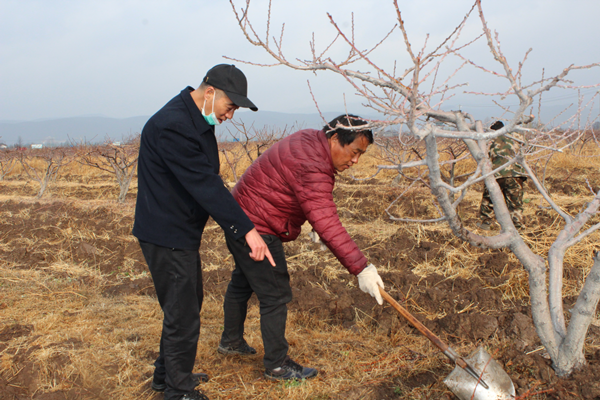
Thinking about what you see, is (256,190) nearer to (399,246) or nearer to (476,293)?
(476,293)

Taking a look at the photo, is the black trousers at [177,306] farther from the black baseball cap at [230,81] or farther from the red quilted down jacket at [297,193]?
the black baseball cap at [230,81]

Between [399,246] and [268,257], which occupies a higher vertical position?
[268,257]

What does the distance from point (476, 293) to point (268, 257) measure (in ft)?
7.43

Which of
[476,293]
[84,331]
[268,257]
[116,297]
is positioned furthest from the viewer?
[116,297]

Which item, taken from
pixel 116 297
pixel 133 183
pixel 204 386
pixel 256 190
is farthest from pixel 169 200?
pixel 133 183

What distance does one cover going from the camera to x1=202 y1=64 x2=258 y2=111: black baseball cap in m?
2.00

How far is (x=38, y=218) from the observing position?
7.10 m

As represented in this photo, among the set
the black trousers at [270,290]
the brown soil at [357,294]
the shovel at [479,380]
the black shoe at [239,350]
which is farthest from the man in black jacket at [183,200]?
the shovel at [479,380]

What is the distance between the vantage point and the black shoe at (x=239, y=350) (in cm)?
282

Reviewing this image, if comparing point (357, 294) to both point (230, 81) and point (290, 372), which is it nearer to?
point (290, 372)

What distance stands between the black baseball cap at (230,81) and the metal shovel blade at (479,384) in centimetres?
173

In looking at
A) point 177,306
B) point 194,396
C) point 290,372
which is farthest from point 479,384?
point 177,306

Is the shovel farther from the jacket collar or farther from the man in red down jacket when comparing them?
the jacket collar

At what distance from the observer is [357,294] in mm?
3793
